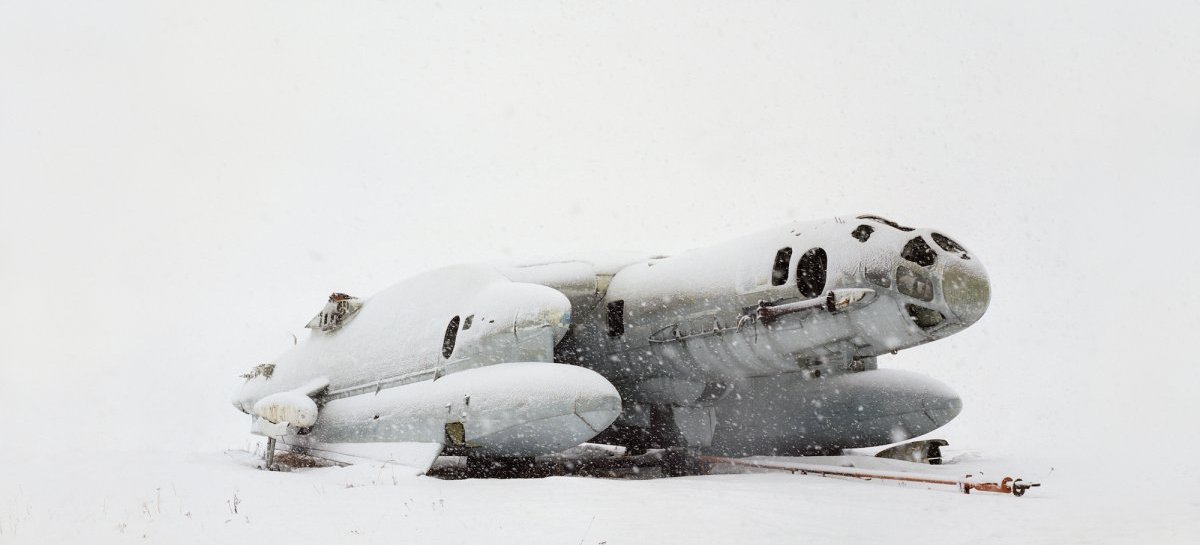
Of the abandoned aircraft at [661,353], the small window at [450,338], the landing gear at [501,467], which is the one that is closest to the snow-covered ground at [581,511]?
the abandoned aircraft at [661,353]

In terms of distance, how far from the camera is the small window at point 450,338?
1388cm

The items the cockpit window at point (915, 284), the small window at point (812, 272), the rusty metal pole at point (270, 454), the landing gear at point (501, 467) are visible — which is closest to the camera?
the cockpit window at point (915, 284)

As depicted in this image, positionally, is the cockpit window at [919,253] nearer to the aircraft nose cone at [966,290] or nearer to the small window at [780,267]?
the aircraft nose cone at [966,290]

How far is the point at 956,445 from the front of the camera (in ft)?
64.3

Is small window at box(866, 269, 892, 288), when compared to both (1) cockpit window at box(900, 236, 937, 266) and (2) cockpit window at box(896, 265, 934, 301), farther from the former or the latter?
(1) cockpit window at box(900, 236, 937, 266)

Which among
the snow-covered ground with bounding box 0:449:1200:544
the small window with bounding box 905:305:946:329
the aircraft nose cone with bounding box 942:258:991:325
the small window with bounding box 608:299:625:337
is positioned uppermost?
the aircraft nose cone with bounding box 942:258:991:325

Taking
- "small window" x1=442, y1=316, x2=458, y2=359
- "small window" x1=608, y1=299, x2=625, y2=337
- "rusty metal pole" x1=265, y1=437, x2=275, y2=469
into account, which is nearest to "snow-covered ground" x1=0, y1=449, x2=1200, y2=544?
"small window" x1=442, y1=316, x2=458, y2=359

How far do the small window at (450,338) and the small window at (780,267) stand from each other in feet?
18.2

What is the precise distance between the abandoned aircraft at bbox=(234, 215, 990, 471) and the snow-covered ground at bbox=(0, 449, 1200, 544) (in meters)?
1.45

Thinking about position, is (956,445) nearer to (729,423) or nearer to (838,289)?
(729,423)

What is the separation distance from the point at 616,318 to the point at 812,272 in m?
3.74

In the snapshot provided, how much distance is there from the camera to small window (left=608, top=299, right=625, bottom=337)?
13.5 meters

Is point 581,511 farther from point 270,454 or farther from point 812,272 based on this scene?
point 270,454

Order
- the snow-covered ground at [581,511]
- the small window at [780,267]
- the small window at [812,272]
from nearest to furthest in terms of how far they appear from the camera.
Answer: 1. the snow-covered ground at [581,511]
2. the small window at [812,272]
3. the small window at [780,267]
